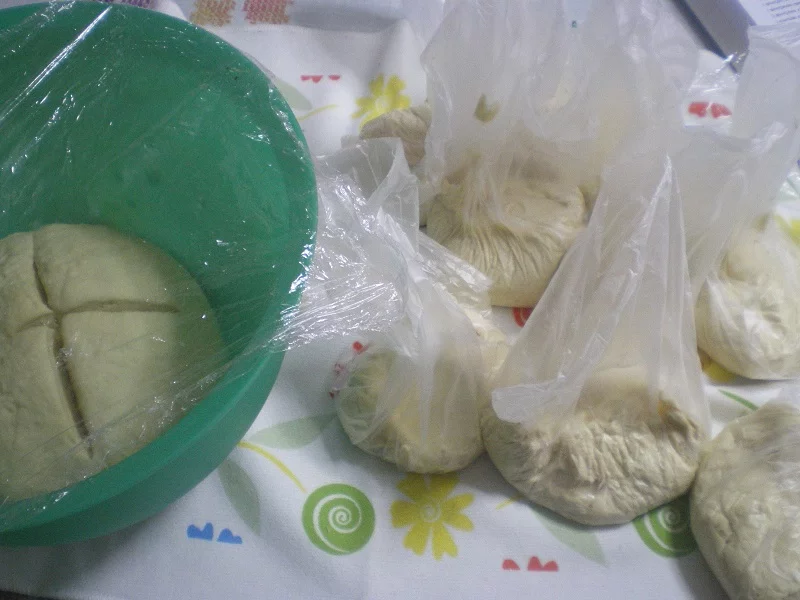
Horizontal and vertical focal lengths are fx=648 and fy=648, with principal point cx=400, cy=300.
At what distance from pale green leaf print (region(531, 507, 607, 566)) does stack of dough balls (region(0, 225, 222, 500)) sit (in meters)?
0.32

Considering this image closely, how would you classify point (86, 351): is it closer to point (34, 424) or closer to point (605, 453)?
point (34, 424)

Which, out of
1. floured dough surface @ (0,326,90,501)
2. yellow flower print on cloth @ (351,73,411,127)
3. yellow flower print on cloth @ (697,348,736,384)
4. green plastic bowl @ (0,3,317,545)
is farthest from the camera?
yellow flower print on cloth @ (351,73,411,127)

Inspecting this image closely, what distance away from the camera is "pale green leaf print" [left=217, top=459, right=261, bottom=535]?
0.56 m

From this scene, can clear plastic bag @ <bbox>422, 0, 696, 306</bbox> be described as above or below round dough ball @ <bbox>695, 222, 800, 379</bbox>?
above

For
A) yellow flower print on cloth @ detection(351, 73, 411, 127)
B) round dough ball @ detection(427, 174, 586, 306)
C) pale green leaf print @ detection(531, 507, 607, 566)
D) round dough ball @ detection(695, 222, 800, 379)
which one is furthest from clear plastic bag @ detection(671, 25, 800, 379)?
yellow flower print on cloth @ detection(351, 73, 411, 127)

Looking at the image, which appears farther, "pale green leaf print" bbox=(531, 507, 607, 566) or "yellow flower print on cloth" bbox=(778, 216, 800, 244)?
"yellow flower print on cloth" bbox=(778, 216, 800, 244)

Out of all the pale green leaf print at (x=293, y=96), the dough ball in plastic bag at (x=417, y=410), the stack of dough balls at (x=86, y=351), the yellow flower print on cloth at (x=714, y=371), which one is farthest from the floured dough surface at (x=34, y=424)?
the yellow flower print on cloth at (x=714, y=371)

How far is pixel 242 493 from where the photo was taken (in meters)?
0.57

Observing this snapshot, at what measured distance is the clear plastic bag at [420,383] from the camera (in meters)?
0.55

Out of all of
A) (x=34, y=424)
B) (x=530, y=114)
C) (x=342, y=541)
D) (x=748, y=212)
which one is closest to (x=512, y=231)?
(x=530, y=114)

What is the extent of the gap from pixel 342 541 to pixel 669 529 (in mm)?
285

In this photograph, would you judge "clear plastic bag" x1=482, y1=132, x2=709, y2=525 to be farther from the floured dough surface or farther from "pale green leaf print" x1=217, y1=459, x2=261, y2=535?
the floured dough surface

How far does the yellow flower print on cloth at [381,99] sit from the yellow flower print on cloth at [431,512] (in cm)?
46

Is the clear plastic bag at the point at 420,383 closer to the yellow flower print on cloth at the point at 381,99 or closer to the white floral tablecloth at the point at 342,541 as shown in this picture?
the white floral tablecloth at the point at 342,541
